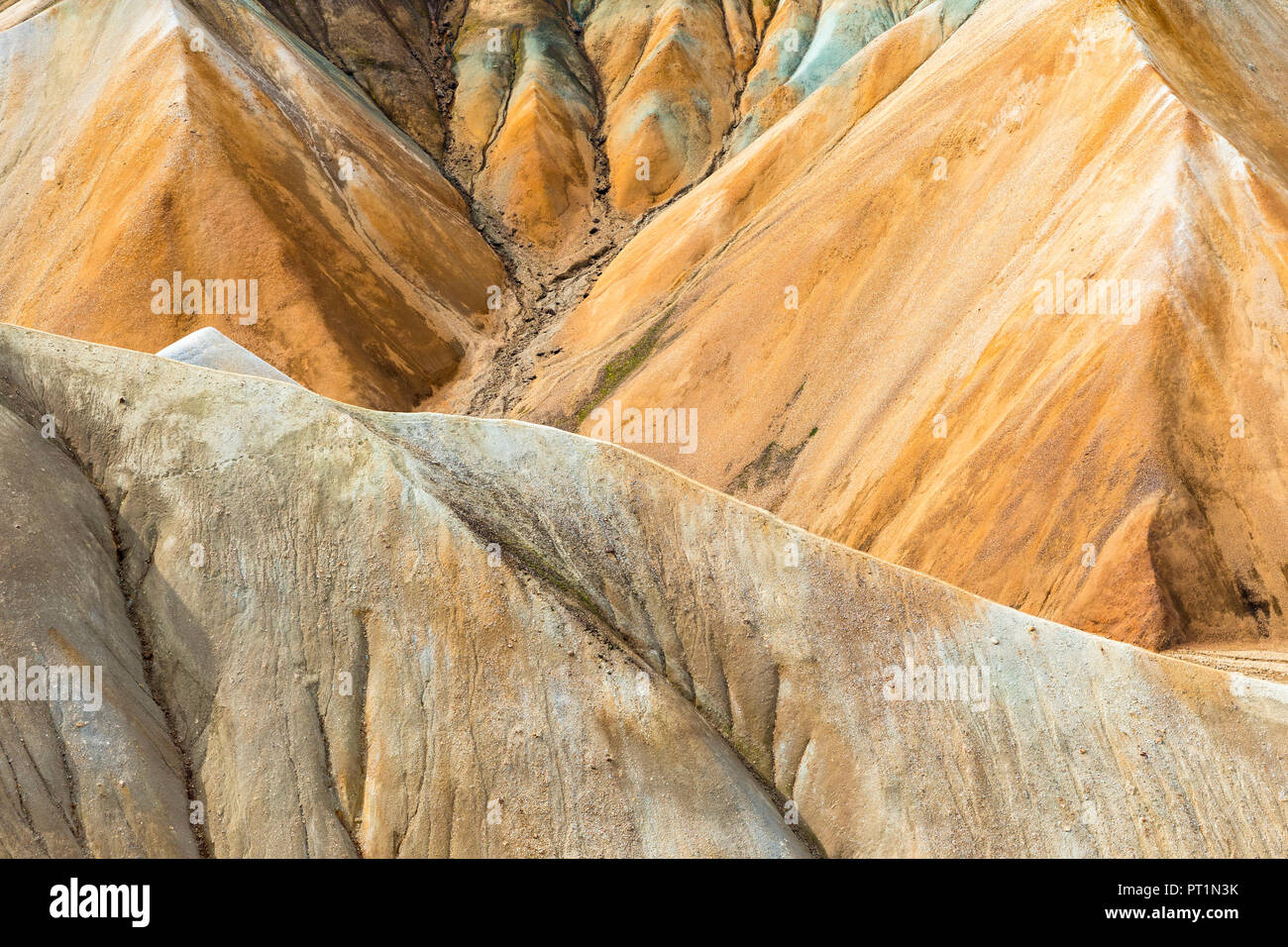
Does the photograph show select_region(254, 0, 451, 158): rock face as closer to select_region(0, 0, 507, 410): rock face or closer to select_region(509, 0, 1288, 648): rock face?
select_region(0, 0, 507, 410): rock face

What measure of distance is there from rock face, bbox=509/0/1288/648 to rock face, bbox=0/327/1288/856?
7344mm

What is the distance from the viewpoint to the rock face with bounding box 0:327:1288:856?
16.7 m

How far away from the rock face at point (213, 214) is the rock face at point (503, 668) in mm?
24049

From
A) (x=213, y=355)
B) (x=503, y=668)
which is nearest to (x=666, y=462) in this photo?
(x=213, y=355)

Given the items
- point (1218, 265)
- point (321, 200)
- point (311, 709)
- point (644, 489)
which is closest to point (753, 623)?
point (644, 489)

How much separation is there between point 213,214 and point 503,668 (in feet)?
108

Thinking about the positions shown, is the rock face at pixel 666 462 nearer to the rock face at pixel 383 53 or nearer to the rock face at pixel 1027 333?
the rock face at pixel 1027 333

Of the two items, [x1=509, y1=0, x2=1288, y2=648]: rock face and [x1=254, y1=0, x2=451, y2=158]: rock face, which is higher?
[x1=254, y1=0, x2=451, y2=158]: rock face

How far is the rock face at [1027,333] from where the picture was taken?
27.6 meters

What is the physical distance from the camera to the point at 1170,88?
3422 centimetres

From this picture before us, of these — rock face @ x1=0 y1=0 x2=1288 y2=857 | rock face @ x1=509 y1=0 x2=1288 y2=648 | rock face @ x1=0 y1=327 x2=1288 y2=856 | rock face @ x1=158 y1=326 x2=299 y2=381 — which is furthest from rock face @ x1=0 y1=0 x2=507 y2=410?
rock face @ x1=0 y1=327 x2=1288 y2=856

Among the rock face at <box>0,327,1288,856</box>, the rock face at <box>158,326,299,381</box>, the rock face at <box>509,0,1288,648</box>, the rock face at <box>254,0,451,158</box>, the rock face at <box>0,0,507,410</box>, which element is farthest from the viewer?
the rock face at <box>254,0,451,158</box>

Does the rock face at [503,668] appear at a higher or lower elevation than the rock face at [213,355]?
lower

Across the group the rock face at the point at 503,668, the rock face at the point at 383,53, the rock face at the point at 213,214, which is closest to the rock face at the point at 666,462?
the rock face at the point at 503,668
